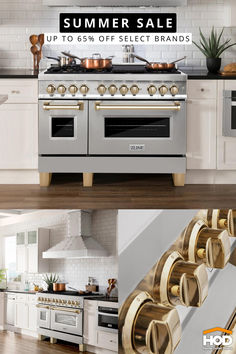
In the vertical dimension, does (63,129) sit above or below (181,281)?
above

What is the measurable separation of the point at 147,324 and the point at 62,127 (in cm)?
243

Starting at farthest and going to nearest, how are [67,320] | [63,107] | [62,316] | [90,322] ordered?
[62,316] → [67,320] → [90,322] → [63,107]

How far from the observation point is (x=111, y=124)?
3701 millimetres

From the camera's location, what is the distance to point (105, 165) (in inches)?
145

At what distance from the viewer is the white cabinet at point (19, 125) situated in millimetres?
3883

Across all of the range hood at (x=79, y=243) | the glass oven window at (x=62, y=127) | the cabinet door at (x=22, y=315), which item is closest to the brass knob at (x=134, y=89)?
the glass oven window at (x=62, y=127)

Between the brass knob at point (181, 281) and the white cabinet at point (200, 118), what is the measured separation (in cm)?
237

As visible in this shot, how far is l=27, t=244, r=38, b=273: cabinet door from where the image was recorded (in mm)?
8688

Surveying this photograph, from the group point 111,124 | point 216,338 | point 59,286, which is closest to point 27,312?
point 59,286

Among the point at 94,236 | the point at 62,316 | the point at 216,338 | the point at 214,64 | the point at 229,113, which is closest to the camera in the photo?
the point at 216,338

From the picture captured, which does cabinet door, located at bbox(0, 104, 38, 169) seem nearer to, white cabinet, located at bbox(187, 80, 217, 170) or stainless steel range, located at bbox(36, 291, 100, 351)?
white cabinet, located at bbox(187, 80, 217, 170)

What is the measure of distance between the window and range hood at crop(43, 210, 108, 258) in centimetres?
175

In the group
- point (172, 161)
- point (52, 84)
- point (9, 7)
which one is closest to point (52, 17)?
point (9, 7)

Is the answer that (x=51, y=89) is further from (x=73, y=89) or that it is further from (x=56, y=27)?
(x=56, y=27)
